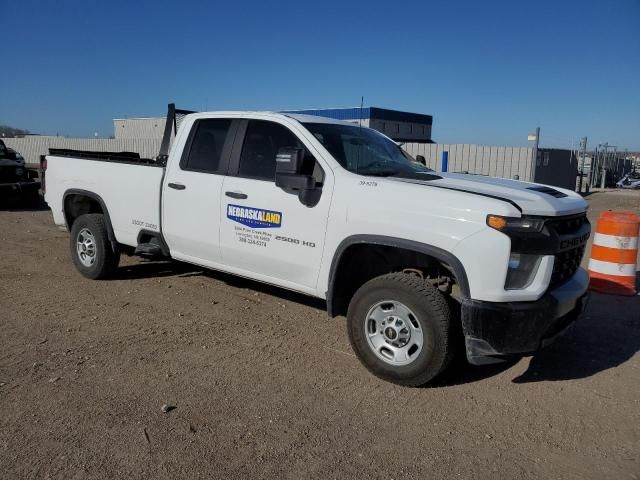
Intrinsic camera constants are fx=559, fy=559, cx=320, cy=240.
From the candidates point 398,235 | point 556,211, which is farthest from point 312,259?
point 556,211

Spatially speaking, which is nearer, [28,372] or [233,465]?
[233,465]

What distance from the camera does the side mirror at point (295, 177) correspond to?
4.27 meters

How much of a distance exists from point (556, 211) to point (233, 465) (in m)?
2.57

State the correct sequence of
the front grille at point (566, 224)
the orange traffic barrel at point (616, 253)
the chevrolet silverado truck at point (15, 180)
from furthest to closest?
the chevrolet silverado truck at point (15, 180) < the orange traffic barrel at point (616, 253) < the front grille at point (566, 224)

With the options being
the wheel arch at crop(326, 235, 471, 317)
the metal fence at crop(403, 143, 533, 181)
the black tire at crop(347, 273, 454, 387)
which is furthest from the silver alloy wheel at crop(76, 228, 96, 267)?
the metal fence at crop(403, 143, 533, 181)

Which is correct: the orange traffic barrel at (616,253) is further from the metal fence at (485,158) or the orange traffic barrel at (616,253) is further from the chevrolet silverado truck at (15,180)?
the metal fence at (485,158)

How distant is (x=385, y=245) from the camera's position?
3.98m

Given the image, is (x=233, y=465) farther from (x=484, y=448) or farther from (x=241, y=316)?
(x=241, y=316)

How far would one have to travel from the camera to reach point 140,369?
4.21 metres

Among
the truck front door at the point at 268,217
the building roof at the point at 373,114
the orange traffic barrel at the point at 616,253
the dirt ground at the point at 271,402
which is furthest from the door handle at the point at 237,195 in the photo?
the building roof at the point at 373,114

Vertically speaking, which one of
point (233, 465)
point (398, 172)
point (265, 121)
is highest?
point (265, 121)

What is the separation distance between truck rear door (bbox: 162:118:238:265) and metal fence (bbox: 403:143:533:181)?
15974 mm

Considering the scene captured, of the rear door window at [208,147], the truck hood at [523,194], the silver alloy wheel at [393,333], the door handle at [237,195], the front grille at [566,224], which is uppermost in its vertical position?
the rear door window at [208,147]

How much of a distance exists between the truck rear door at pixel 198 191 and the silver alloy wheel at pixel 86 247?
4.74 ft
